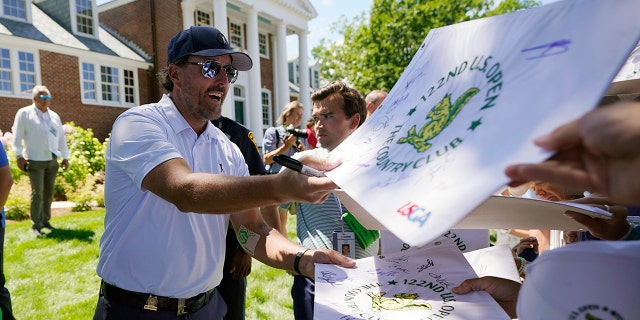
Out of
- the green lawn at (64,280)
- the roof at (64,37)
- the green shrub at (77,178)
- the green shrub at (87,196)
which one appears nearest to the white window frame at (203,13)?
the roof at (64,37)

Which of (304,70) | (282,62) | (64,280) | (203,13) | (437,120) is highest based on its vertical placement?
(203,13)

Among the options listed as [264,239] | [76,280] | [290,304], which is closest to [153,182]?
[264,239]

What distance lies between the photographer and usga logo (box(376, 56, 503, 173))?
0.80 m

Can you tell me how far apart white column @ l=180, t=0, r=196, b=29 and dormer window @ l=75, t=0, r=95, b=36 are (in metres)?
4.05

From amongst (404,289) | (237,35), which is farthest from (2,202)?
(237,35)

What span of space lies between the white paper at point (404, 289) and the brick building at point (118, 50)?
14710mm

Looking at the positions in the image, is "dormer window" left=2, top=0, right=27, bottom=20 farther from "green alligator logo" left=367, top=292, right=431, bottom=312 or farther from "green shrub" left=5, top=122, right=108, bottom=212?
"green alligator logo" left=367, top=292, right=431, bottom=312

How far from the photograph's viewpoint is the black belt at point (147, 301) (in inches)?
68.0

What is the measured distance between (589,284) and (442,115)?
A: 425mm

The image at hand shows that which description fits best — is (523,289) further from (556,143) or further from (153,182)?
(153,182)

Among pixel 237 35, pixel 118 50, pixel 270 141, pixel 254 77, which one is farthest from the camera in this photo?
pixel 237 35

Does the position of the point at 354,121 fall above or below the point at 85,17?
below

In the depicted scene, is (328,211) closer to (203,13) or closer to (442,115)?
(442,115)

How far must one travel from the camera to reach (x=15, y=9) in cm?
1560
